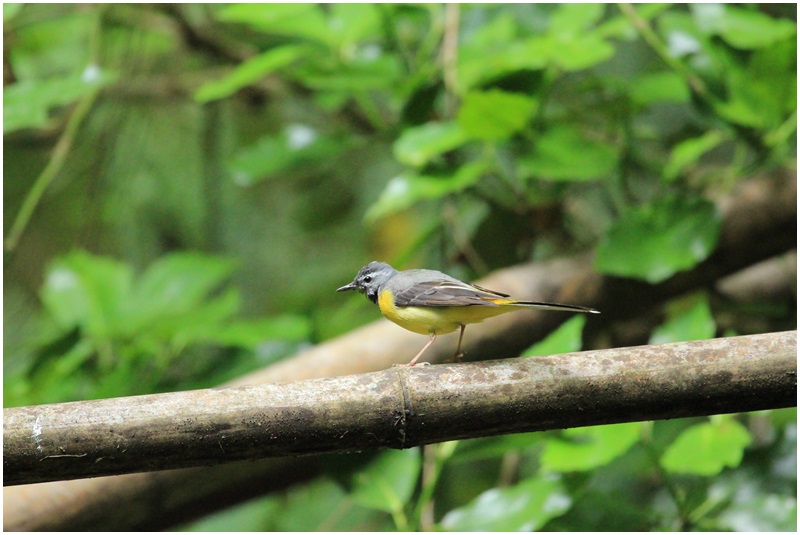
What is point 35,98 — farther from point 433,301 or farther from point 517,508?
point 517,508

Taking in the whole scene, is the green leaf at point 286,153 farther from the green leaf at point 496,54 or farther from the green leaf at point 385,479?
the green leaf at point 385,479

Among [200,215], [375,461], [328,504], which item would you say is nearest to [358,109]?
[200,215]

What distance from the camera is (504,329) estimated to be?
1795 mm

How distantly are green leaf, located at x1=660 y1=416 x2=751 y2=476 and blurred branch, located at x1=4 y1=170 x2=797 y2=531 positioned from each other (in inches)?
20.5

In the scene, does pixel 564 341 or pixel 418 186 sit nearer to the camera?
pixel 564 341

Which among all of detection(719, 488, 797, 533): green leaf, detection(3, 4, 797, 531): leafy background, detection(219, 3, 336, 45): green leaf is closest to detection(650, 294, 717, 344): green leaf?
detection(3, 4, 797, 531): leafy background

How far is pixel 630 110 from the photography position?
186 cm

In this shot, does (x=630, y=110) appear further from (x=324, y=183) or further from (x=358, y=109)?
(x=324, y=183)

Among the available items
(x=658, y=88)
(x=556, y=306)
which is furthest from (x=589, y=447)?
(x=658, y=88)

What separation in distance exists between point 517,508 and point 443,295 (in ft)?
1.96

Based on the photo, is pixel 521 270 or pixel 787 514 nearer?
pixel 787 514

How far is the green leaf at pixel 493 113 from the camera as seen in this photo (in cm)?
152

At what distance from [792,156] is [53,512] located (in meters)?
2.00

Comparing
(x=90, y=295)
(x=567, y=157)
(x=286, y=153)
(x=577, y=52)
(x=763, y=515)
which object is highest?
(x=577, y=52)
